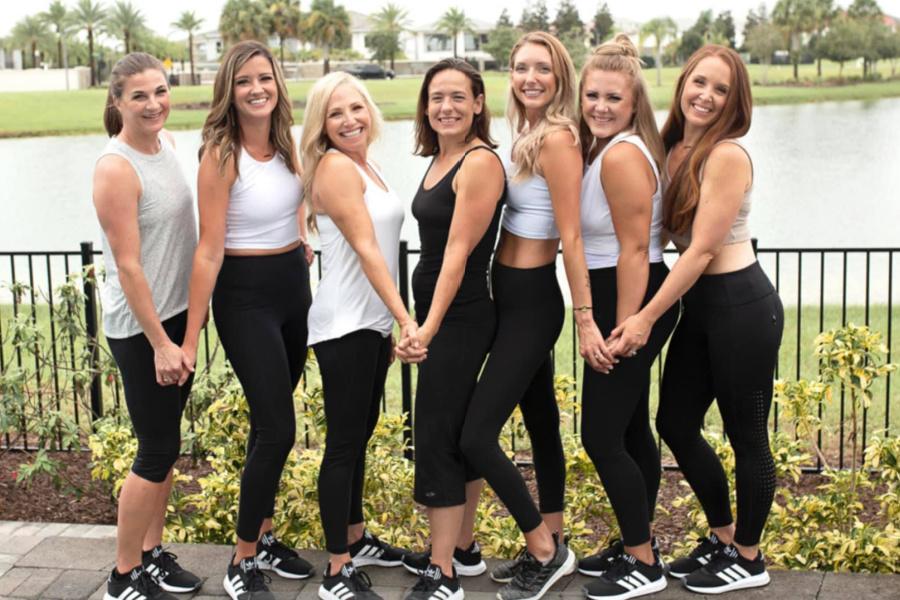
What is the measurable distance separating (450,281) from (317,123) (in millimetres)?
629

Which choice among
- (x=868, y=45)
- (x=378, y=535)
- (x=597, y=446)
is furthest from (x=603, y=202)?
(x=868, y=45)

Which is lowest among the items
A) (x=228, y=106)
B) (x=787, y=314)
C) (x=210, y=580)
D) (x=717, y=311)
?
(x=787, y=314)

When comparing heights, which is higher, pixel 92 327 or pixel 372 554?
pixel 92 327

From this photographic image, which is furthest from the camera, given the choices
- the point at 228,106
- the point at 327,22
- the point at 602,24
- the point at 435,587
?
the point at 327,22

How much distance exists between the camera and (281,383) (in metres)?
3.50

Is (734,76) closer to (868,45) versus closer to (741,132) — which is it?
(741,132)

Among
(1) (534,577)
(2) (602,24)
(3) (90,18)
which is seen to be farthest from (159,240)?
(3) (90,18)

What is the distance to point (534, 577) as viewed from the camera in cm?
361

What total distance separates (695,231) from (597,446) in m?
0.71

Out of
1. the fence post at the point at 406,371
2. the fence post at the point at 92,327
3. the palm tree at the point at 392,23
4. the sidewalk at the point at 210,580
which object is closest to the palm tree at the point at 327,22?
the palm tree at the point at 392,23

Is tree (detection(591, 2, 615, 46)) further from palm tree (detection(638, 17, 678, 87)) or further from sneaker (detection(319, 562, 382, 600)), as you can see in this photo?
sneaker (detection(319, 562, 382, 600))

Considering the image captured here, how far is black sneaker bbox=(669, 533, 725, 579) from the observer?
12.2ft

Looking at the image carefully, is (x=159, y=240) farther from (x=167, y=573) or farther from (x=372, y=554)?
(x=372, y=554)

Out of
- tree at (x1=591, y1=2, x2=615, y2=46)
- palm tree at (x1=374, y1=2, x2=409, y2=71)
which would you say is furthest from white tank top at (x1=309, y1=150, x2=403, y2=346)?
palm tree at (x1=374, y1=2, x2=409, y2=71)
